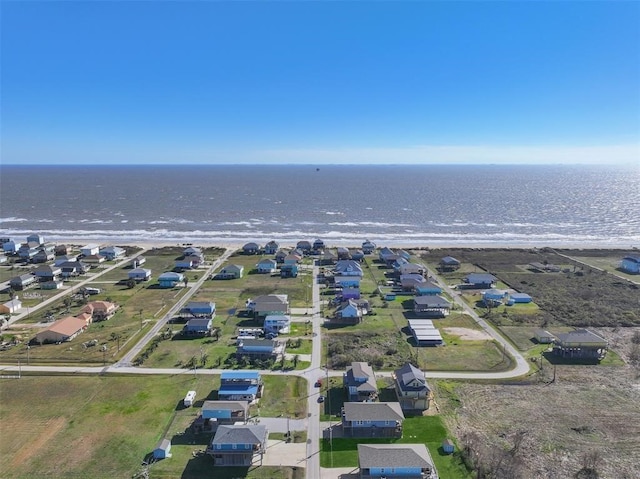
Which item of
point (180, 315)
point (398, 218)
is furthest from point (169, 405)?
point (398, 218)

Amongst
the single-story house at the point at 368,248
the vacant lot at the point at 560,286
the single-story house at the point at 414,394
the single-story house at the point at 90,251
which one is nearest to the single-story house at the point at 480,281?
the vacant lot at the point at 560,286

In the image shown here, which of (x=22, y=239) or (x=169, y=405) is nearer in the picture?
(x=169, y=405)

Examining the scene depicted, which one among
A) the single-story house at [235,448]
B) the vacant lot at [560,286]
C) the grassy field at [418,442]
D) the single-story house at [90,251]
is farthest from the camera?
the single-story house at [90,251]

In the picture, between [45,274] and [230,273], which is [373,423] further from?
[45,274]

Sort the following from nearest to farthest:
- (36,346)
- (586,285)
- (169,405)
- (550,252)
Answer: (169,405)
(36,346)
(586,285)
(550,252)

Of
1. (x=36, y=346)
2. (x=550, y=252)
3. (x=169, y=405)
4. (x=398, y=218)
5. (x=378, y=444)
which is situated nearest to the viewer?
(x=378, y=444)

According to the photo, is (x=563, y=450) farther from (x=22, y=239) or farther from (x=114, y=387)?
(x=22, y=239)

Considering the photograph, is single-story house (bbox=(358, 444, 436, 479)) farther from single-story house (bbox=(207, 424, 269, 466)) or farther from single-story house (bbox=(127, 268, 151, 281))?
single-story house (bbox=(127, 268, 151, 281))

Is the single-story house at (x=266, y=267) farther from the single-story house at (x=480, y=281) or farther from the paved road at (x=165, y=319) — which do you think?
the single-story house at (x=480, y=281)
